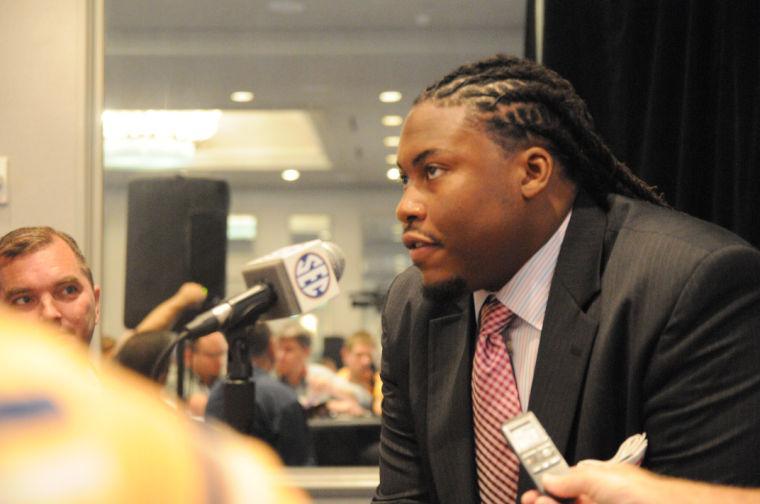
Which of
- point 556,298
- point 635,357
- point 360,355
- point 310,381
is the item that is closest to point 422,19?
point 310,381

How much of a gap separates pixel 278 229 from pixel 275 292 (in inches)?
95.0

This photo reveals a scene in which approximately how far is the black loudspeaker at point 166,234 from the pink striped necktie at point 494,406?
1736mm

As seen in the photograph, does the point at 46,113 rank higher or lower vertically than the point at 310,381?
higher

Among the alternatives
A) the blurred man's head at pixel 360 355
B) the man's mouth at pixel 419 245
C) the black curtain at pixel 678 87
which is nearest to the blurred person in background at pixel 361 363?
the blurred man's head at pixel 360 355

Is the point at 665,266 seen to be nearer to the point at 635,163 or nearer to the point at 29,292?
the point at 29,292

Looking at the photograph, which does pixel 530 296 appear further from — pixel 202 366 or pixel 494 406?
pixel 202 366

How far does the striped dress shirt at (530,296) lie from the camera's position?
169 centimetres

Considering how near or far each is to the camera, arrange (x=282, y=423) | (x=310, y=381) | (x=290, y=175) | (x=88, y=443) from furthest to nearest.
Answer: (x=310, y=381)
(x=290, y=175)
(x=282, y=423)
(x=88, y=443)

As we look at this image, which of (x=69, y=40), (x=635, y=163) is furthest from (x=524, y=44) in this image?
(x=69, y=40)

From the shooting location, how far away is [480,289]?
1.70 meters

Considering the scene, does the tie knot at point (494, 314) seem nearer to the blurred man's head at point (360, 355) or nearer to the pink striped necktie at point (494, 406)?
the pink striped necktie at point (494, 406)

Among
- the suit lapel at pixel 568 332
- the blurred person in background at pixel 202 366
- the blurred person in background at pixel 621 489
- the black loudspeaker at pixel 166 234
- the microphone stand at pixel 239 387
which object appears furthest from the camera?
the blurred person in background at pixel 202 366

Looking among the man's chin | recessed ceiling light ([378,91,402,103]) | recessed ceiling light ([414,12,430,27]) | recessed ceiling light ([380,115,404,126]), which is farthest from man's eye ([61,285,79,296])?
recessed ceiling light ([414,12,430,27])

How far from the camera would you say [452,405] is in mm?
1701
